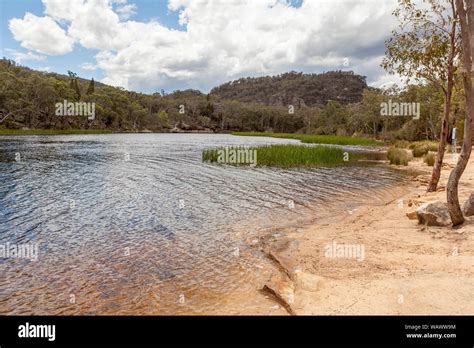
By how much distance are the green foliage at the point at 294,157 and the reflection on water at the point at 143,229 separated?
6.49 m

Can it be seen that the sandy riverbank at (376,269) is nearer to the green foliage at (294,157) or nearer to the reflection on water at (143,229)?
→ the reflection on water at (143,229)

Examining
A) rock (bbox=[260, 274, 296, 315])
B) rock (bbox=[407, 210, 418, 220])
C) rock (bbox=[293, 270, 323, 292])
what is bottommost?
rock (bbox=[260, 274, 296, 315])

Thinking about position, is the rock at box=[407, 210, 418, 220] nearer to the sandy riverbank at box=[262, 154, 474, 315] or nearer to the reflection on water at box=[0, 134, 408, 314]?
the sandy riverbank at box=[262, 154, 474, 315]

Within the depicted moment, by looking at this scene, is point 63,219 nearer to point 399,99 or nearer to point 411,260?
point 411,260

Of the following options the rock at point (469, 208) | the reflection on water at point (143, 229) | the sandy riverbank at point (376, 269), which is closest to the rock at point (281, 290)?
the sandy riverbank at point (376, 269)

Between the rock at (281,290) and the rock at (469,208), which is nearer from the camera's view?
the rock at (281,290)

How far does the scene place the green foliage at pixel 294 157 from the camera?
36719 millimetres

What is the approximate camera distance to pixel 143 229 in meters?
14.3

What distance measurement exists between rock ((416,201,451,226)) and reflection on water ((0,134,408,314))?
15.3 feet

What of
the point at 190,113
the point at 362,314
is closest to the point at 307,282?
the point at 362,314

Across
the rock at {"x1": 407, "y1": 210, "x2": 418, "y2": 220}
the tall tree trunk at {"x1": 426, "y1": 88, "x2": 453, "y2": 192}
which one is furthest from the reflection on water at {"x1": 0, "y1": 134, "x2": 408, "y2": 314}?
the rock at {"x1": 407, "y1": 210, "x2": 418, "y2": 220}

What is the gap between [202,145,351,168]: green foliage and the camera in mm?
36719

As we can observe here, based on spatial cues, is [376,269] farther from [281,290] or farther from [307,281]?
[281,290]
